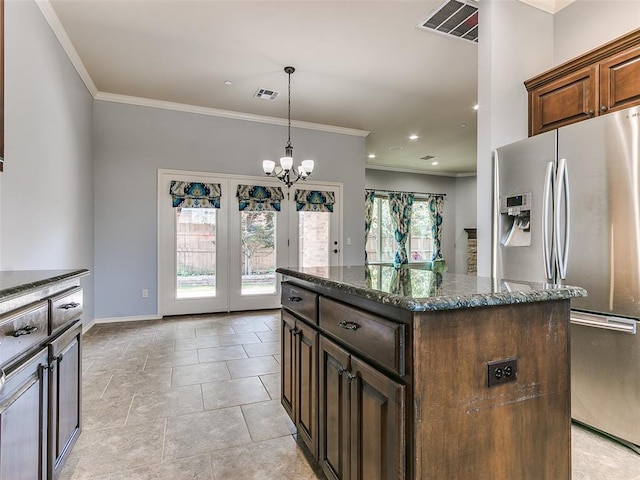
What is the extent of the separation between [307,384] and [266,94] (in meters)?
3.95

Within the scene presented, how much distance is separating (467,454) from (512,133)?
2.39 m

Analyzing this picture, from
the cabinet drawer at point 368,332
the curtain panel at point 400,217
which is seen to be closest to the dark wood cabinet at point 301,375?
the cabinet drawer at point 368,332

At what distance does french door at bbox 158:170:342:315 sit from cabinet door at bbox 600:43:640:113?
4051 mm

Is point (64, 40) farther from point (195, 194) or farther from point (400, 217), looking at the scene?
point (400, 217)

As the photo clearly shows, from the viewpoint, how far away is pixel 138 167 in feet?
15.8

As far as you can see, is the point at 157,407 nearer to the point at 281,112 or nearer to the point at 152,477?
the point at 152,477

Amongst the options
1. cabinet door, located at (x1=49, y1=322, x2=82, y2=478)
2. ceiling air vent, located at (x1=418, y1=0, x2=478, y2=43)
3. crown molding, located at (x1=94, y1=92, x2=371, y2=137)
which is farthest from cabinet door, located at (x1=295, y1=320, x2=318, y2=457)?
crown molding, located at (x1=94, y1=92, x2=371, y2=137)

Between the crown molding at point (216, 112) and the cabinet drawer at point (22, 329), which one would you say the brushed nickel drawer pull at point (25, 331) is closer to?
the cabinet drawer at point (22, 329)

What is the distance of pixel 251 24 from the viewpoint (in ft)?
10.2

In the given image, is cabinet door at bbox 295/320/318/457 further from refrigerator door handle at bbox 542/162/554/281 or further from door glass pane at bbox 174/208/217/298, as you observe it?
door glass pane at bbox 174/208/217/298

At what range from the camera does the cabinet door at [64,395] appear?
1439 millimetres

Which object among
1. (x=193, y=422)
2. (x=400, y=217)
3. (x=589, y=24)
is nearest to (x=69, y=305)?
(x=193, y=422)

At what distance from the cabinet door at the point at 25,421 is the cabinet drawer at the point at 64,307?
0.48 ft

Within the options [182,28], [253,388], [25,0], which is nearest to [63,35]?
[25,0]
